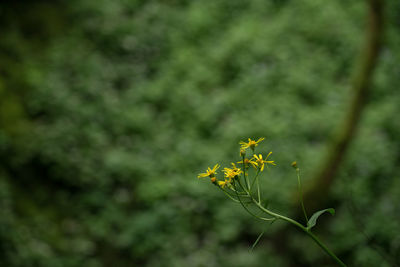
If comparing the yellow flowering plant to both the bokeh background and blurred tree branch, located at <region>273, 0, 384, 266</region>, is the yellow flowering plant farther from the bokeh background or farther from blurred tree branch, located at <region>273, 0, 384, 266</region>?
blurred tree branch, located at <region>273, 0, 384, 266</region>

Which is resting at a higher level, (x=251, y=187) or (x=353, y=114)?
(x=353, y=114)

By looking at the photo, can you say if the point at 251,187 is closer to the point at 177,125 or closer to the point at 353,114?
the point at 353,114

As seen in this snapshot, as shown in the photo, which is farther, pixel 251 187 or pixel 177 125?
pixel 177 125

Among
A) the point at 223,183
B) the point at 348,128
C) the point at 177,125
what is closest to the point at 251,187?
the point at 223,183

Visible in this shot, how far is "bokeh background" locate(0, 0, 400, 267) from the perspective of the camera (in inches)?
115

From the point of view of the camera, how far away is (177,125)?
3.72 meters

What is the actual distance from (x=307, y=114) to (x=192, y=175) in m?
1.34

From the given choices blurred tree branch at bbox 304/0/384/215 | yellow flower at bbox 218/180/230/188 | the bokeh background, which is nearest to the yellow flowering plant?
yellow flower at bbox 218/180/230/188

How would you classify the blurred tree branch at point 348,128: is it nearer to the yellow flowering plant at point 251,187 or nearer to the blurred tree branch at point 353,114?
the blurred tree branch at point 353,114

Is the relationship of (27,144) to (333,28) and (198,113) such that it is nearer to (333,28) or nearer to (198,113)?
(198,113)

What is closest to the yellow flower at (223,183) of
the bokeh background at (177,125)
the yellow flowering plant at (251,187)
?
the yellow flowering plant at (251,187)

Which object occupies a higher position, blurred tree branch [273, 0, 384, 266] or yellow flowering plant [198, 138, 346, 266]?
blurred tree branch [273, 0, 384, 266]

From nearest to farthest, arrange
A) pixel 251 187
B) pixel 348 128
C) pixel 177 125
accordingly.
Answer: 1. pixel 251 187
2. pixel 348 128
3. pixel 177 125

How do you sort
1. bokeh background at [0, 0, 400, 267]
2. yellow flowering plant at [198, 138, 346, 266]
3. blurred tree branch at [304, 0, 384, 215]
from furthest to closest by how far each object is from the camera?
1. bokeh background at [0, 0, 400, 267]
2. blurred tree branch at [304, 0, 384, 215]
3. yellow flowering plant at [198, 138, 346, 266]
